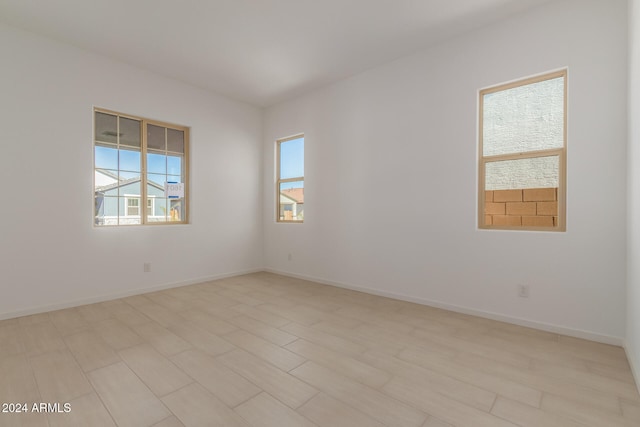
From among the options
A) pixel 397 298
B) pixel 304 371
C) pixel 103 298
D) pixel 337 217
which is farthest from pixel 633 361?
pixel 103 298

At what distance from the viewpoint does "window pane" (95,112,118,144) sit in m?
3.81

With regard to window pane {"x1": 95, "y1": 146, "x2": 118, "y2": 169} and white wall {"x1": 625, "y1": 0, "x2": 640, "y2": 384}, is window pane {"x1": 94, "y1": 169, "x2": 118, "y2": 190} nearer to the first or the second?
window pane {"x1": 95, "y1": 146, "x2": 118, "y2": 169}

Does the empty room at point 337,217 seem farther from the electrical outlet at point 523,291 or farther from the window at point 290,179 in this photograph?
the window at point 290,179

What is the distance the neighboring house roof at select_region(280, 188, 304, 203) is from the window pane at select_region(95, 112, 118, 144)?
2.62 meters

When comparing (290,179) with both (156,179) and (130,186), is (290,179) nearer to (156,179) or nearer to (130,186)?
(156,179)

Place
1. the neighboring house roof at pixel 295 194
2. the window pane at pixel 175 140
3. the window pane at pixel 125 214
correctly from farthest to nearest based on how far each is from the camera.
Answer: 1. the neighboring house roof at pixel 295 194
2. the window pane at pixel 175 140
3. the window pane at pixel 125 214

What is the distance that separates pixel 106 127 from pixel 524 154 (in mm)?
4932

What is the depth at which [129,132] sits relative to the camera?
4105mm

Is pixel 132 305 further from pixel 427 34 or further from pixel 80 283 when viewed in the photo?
pixel 427 34

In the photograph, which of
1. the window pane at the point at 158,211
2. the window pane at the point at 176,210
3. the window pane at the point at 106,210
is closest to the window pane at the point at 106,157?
the window pane at the point at 106,210

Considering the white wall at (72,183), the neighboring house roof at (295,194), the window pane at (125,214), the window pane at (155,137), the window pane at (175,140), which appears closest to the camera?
the white wall at (72,183)

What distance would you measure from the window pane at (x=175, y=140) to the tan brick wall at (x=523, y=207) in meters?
4.30

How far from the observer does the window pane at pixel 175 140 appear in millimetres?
4531

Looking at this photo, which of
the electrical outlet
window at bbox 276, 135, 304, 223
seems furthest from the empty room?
window at bbox 276, 135, 304, 223
